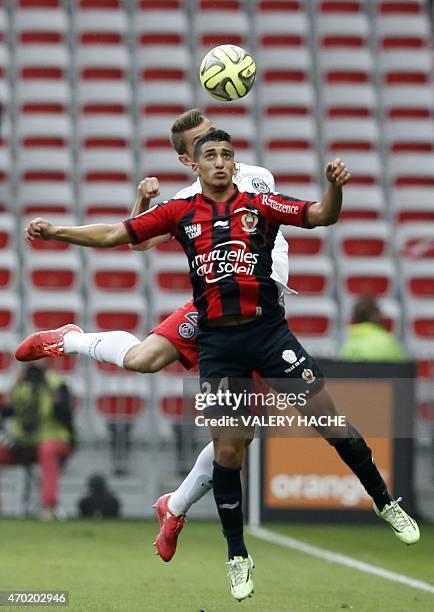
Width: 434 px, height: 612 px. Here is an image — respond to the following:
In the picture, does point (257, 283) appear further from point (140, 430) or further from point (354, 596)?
point (140, 430)

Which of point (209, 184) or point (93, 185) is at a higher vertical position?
point (93, 185)

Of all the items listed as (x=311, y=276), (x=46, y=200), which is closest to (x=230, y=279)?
(x=311, y=276)

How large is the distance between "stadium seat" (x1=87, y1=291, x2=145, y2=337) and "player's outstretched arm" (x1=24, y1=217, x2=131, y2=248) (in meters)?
7.06

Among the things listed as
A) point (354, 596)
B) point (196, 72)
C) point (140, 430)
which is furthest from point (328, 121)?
point (354, 596)

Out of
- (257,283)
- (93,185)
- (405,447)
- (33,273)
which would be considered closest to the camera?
(257,283)

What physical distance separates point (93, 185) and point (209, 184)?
896 centimetres

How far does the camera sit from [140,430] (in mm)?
12367

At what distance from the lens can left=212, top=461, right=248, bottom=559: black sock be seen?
21.5ft

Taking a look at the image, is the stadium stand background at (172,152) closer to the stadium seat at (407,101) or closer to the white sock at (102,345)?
the stadium seat at (407,101)

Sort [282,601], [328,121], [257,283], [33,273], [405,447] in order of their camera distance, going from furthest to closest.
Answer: [328,121], [33,273], [405,447], [282,601], [257,283]

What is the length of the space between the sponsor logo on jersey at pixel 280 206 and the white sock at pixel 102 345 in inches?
42.1

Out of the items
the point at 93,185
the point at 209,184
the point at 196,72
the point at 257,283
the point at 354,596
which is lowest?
the point at 354,596

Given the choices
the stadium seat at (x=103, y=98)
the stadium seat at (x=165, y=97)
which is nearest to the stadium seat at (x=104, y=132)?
the stadium seat at (x=103, y=98)

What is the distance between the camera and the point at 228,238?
21.0ft
